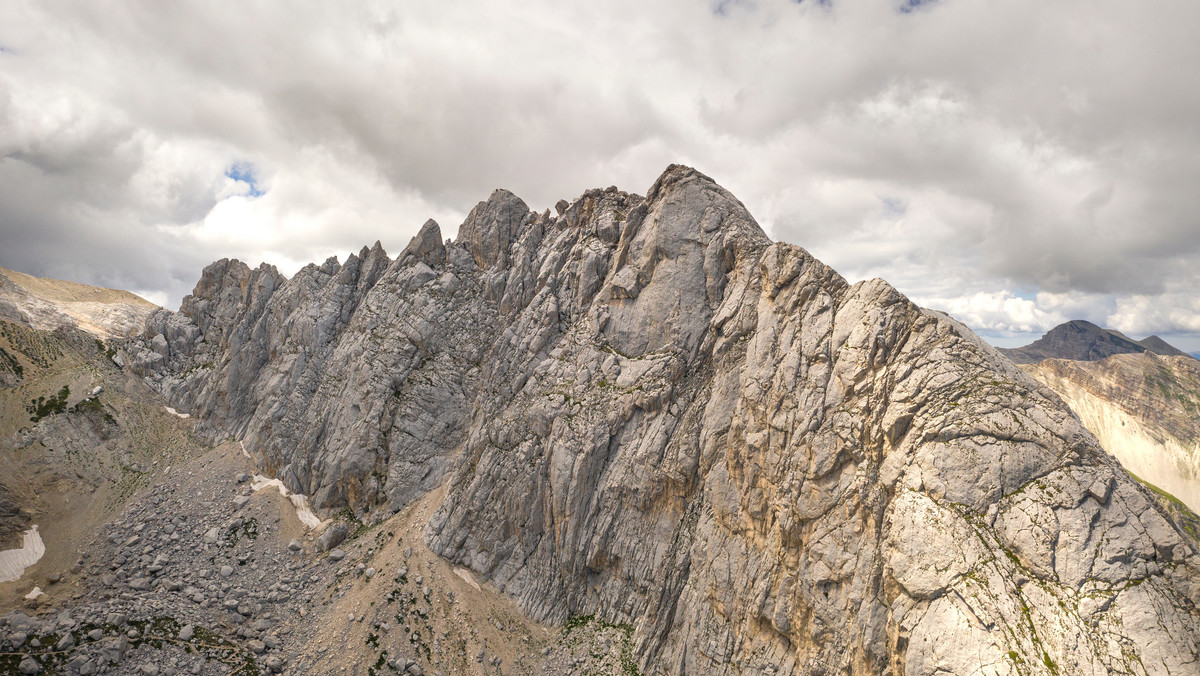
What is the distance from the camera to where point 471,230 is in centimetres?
7494

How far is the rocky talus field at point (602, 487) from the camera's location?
80.5ft

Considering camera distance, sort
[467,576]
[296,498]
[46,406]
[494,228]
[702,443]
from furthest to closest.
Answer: [494,228]
[46,406]
[296,498]
[467,576]
[702,443]

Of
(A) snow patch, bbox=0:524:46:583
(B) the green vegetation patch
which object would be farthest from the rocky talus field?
(A) snow patch, bbox=0:524:46:583

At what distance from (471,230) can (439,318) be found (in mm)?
16461

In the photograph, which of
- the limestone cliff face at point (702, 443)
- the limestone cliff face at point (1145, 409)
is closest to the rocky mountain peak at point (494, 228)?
the limestone cliff face at point (702, 443)

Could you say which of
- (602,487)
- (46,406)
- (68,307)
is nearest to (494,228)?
(602,487)

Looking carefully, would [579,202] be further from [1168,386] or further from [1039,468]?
[1168,386]

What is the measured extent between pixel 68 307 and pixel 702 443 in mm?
160000

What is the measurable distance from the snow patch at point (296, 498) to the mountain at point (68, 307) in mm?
60596

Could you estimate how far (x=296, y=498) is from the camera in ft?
204

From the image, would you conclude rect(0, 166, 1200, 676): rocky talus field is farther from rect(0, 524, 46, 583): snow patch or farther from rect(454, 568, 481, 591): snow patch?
rect(0, 524, 46, 583): snow patch

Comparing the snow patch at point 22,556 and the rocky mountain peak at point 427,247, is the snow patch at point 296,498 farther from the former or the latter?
the rocky mountain peak at point 427,247

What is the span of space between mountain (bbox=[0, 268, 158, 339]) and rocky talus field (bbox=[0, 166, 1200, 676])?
24833 millimetres

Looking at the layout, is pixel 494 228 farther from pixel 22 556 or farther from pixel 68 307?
pixel 68 307
